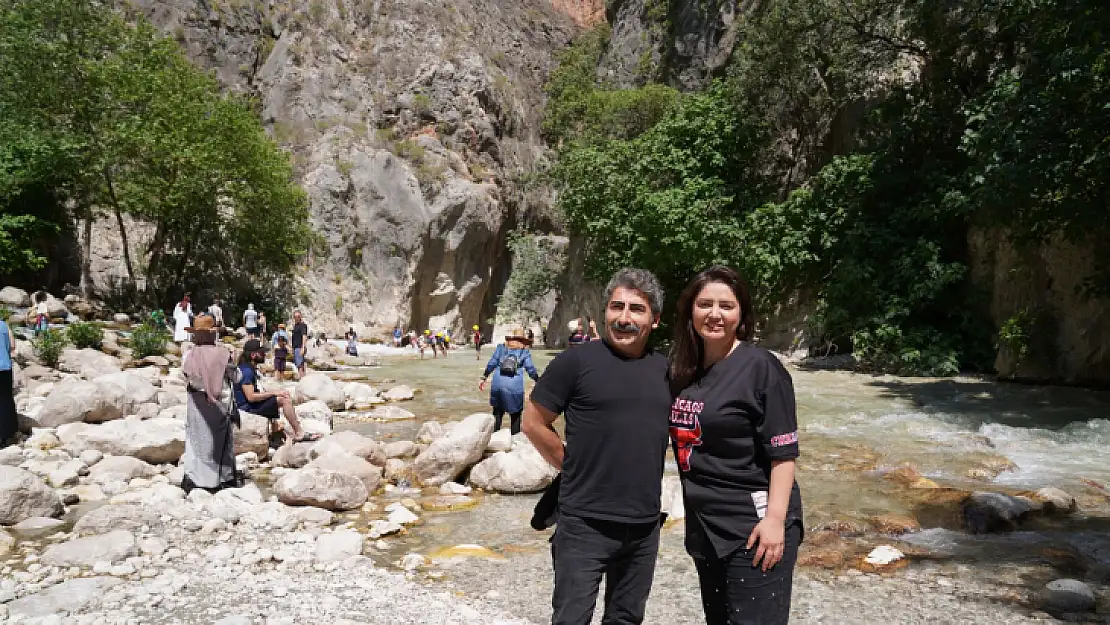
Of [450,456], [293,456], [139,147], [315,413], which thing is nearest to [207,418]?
[293,456]

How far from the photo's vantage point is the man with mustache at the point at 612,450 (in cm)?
265

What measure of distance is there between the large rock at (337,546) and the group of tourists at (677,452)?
9.03ft

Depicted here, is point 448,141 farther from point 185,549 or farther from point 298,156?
point 185,549

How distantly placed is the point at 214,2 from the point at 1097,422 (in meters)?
41.3

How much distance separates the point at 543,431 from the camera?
9.25ft

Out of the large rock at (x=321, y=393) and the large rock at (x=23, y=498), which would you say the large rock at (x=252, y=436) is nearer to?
the large rock at (x=23, y=498)

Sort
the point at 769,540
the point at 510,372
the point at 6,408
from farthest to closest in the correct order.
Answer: the point at 510,372 → the point at 6,408 → the point at 769,540

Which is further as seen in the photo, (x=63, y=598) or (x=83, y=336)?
(x=83, y=336)

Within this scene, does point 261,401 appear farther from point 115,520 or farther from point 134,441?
point 115,520

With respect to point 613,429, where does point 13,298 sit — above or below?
above

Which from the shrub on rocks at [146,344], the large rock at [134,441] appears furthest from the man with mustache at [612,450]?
the shrub on rocks at [146,344]

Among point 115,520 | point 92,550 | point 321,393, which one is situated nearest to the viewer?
point 92,550

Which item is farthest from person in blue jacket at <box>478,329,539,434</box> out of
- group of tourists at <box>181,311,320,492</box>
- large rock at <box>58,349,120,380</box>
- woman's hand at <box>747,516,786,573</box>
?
large rock at <box>58,349,120,380</box>

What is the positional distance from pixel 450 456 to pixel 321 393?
19.5 feet
